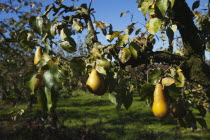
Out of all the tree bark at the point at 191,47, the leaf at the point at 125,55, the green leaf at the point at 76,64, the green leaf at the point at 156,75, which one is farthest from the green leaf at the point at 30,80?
the tree bark at the point at 191,47

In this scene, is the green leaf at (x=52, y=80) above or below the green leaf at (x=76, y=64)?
below

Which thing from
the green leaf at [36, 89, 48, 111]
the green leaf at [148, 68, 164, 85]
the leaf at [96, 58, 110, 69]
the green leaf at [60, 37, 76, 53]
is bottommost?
the green leaf at [36, 89, 48, 111]

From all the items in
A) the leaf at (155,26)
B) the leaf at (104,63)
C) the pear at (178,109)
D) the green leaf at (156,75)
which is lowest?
the pear at (178,109)

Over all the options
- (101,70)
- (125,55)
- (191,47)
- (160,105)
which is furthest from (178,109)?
(101,70)

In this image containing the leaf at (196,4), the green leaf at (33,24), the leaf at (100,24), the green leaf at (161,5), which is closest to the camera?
the green leaf at (161,5)

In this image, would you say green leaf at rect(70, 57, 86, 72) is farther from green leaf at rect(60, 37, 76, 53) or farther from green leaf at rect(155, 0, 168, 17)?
green leaf at rect(155, 0, 168, 17)

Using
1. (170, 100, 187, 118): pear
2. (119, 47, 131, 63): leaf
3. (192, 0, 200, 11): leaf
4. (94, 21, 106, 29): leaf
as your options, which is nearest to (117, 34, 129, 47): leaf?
(119, 47, 131, 63): leaf

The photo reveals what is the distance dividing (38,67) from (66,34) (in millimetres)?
333

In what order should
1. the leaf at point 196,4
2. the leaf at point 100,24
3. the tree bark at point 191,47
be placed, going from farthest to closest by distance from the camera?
the leaf at point 196,4 < the tree bark at point 191,47 < the leaf at point 100,24

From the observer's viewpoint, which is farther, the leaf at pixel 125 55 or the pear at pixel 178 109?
the pear at pixel 178 109

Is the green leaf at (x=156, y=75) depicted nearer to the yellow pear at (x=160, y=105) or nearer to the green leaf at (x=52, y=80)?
the yellow pear at (x=160, y=105)

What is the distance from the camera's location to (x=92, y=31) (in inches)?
58.2

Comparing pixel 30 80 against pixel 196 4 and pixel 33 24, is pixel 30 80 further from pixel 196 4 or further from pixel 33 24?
pixel 196 4

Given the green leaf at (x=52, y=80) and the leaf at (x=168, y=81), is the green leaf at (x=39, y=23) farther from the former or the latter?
the leaf at (x=168, y=81)
